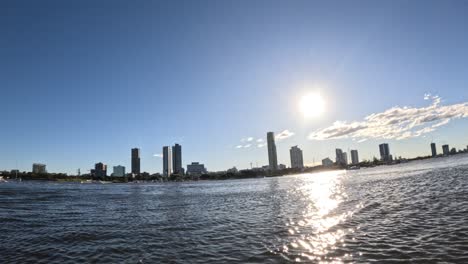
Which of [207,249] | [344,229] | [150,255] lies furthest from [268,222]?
[150,255]

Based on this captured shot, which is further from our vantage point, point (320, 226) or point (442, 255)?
point (320, 226)

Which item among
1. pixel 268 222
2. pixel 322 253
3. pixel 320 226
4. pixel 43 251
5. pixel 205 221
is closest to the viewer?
pixel 322 253

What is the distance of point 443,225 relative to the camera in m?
21.7

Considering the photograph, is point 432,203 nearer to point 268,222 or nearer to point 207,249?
point 268,222

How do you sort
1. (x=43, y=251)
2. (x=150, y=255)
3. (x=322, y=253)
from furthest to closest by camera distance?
(x=43, y=251) → (x=150, y=255) → (x=322, y=253)

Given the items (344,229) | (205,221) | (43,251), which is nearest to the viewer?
(43,251)

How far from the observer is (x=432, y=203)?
31969mm

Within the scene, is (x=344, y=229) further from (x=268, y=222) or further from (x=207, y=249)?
(x=207, y=249)

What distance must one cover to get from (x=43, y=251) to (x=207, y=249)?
10.8 m

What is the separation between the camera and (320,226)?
82.0 ft

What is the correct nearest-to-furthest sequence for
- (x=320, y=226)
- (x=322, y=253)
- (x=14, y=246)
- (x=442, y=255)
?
(x=442, y=255)
(x=322, y=253)
(x=14, y=246)
(x=320, y=226)

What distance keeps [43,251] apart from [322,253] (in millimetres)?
17671

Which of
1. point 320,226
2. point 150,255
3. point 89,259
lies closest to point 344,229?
point 320,226

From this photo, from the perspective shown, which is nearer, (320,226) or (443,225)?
(443,225)
